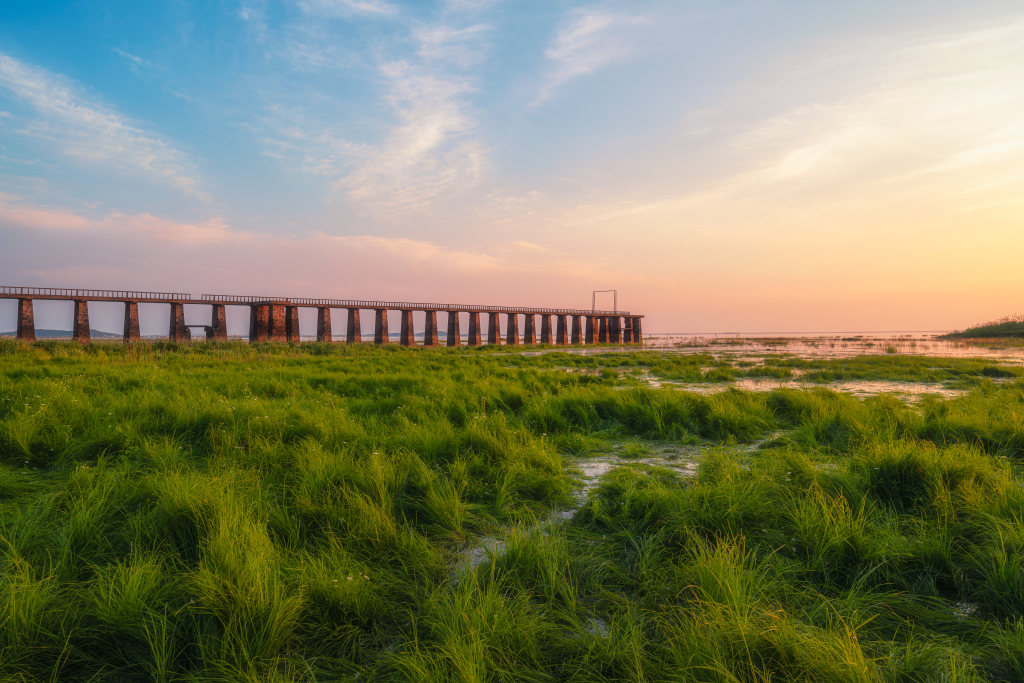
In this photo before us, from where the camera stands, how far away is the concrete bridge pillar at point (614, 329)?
8194 centimetres

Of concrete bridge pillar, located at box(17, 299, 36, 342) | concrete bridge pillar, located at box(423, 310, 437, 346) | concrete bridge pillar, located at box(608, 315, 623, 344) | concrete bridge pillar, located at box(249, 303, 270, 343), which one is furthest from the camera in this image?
concrete bridge pillar, located at box(608, 315, 623, 344)

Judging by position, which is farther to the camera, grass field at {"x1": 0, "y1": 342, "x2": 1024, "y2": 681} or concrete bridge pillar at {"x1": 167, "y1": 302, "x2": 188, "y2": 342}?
concrete bridge pillar at {"x1": 167, "y1": 302, "x2": 188, "y2": 342}

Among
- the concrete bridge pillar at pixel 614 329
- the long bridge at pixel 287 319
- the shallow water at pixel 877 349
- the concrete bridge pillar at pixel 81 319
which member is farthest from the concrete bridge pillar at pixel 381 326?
the concrete bridge pillar at pixel 614 329

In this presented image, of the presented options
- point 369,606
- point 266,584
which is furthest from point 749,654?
point 266,584

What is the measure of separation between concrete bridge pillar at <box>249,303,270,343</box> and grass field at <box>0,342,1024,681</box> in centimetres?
4345

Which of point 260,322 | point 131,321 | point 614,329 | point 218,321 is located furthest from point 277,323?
point 614,329

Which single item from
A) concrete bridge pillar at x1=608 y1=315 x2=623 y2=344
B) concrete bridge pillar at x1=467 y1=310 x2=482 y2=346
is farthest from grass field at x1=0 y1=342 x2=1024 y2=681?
concrete bridge pillar at x1=608 y1=315 x2=623 y2=344

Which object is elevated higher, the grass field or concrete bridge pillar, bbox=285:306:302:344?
concrete bridge pillar, bbox=285:306:302:344

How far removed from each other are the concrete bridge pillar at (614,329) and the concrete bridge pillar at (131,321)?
2494 inches

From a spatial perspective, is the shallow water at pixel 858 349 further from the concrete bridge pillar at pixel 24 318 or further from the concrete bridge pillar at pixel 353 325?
the concrete bridge pillar at pixel 24 318

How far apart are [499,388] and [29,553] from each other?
269 inches

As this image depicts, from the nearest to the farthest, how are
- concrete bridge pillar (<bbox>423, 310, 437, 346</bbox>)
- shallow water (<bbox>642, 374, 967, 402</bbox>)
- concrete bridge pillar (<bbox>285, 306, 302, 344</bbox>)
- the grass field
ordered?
the grass field < shallow water (<bbox>642, 374, 967, 402</bbox>) < concrete bridge pillar (<bbox>285, 306, 302, 344</bbox>) < concrete bridge pillar (<bbox>423, 310, 437, 346</bbox>)

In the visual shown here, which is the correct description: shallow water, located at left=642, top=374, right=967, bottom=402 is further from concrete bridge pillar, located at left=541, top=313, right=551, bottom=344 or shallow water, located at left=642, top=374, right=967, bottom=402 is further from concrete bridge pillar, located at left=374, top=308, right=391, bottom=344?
concrete bridge pillar, located at left=541, top=313, right=551, bottom=344

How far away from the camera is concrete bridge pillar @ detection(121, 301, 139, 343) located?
43312mm
